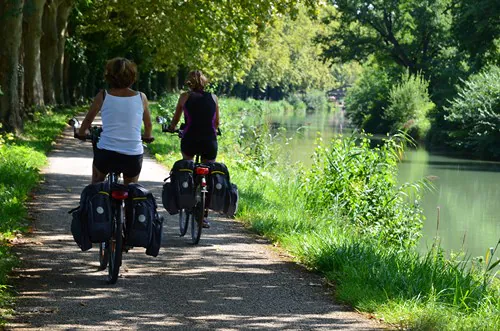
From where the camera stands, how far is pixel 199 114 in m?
10.4

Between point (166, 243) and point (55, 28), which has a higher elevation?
point (55, 28)

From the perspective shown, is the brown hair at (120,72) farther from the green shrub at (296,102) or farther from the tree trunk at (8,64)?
Result: the green shrub at (296,102)

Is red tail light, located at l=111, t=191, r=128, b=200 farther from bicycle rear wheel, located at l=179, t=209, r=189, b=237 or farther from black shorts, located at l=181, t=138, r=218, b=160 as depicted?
bicycle rear wheel, located at l=179, t=209, r=189, b=237

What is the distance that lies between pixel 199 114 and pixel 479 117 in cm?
4060

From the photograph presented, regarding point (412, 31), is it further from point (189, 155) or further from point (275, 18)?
point (189, 155)

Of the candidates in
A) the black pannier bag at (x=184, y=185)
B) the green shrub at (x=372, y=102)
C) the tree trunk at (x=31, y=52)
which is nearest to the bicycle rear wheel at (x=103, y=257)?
the black pannier bag at (x=184, y=185)

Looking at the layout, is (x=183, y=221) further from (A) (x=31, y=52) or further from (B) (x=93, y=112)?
(A) (x=31, y=52)

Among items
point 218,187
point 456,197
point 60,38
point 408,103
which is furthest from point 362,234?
point 408,103

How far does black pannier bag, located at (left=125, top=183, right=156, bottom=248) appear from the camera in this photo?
7918 mm

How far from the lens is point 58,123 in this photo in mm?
29516

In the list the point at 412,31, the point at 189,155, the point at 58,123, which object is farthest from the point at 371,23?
the point at 189,155

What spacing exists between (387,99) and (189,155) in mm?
55660

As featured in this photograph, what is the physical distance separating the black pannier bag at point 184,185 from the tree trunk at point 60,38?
2697 cm

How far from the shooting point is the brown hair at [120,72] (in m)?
7.88
